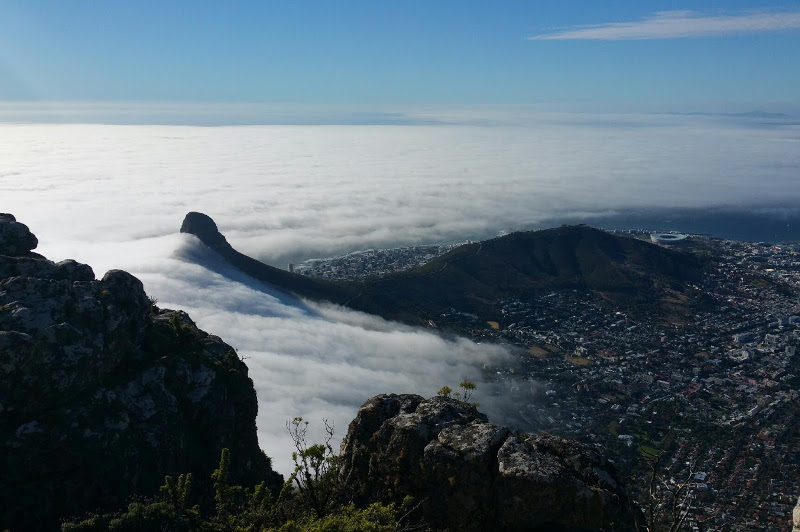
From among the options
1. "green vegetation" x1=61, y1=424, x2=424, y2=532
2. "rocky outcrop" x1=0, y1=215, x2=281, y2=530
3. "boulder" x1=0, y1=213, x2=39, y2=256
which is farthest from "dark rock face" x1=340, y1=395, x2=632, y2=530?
"boulder" x1=0, y1=213, x2=39, y2=256

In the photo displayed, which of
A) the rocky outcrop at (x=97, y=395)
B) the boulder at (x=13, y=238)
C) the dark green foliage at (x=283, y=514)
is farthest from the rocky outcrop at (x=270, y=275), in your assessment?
the dark green foliage at (x=283, y=514)

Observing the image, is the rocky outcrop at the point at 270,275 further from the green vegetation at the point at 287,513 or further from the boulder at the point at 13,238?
the green vegetation at the point at 287,513

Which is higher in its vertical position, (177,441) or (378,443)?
(378,443)

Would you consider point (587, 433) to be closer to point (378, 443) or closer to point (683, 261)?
point (378, 443)

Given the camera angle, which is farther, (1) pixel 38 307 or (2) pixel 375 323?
(2) pixel 375 323

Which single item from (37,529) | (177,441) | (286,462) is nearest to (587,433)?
(286,462)

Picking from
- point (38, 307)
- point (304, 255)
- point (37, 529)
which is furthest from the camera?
point (304, 255)

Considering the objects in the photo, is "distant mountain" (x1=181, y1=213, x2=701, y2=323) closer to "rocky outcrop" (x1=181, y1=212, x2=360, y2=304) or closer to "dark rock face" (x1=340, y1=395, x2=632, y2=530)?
"rocky outcrop" (x1=181, y1=212, x2=360, y2=304)
